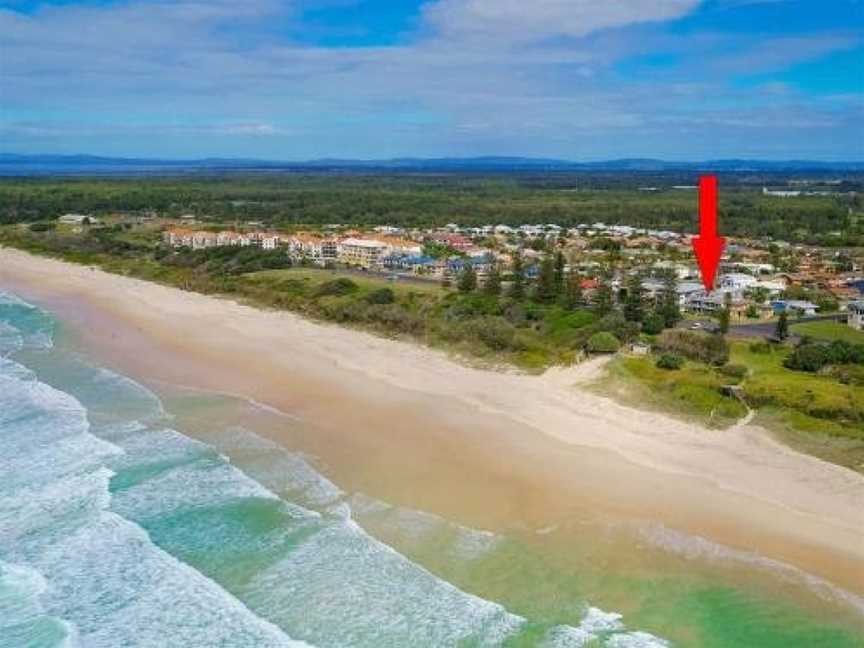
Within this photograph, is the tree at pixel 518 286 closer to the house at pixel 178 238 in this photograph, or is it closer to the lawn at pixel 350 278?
the lawn at pixel 350 278

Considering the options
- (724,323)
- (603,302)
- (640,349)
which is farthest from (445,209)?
(640,349)

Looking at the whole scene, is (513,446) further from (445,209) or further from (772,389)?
(445,209)

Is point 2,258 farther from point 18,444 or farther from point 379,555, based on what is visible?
point 379,555

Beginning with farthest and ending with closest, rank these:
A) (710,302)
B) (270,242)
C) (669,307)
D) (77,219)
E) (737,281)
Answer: (77,219) → (270,242) → (737,281) → (710,302) → (669,307)

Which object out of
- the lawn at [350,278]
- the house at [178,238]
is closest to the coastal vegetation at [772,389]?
the lawn at [350,278]

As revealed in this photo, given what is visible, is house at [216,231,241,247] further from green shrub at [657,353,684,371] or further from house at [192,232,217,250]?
green shrub at [657,353,684,371]

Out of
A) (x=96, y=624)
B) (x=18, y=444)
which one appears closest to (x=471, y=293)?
(x=18, y=444)
